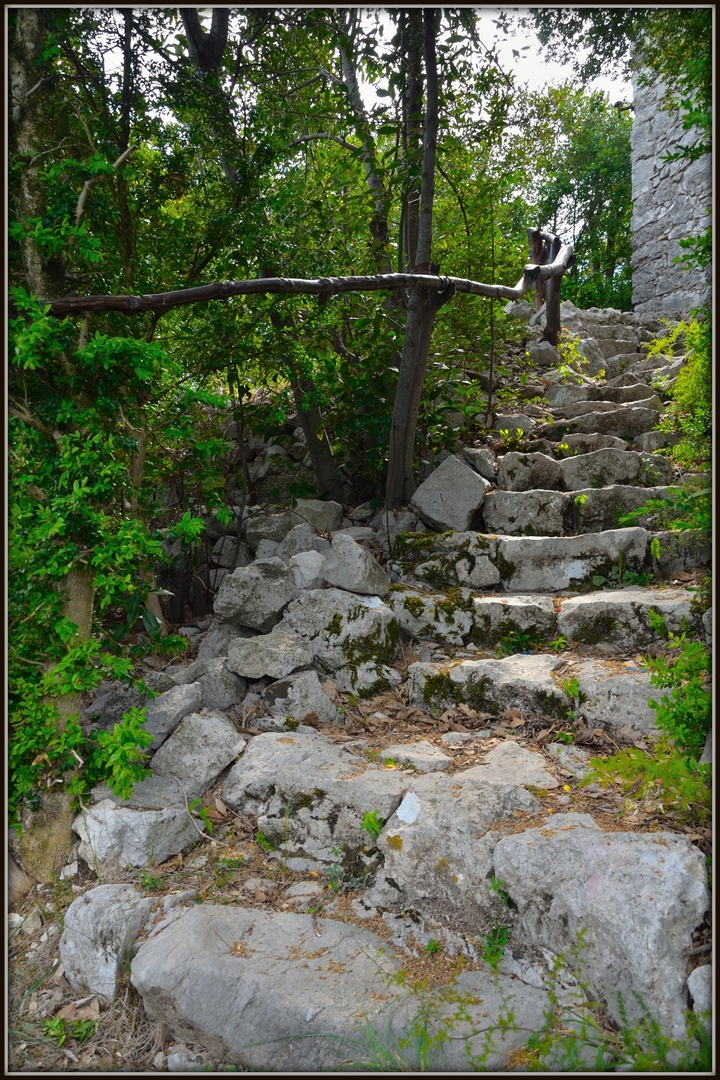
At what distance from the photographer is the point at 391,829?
8.75 ft

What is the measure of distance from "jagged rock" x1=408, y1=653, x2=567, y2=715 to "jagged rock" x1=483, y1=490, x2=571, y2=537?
1.27m

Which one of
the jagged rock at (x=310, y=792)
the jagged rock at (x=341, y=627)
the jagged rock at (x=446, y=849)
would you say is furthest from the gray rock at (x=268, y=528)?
the jagged rock at (x=446, y=849)

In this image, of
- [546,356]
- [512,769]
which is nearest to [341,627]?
[512,769]

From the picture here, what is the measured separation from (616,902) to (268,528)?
139 inches

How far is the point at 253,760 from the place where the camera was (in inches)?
122

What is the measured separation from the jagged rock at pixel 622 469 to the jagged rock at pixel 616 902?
3.17 m

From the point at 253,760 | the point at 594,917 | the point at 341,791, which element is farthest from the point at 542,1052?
the point at 253,760

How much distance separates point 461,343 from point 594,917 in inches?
179

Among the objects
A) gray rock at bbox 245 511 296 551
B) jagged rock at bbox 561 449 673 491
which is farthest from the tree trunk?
jagged rock at bbox 561 449 673 491

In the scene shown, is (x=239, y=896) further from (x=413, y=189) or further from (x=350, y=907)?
(x=413, y=189)

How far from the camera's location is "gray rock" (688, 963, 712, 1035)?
189 centimetres

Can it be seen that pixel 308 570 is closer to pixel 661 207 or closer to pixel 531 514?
pixel 531 514

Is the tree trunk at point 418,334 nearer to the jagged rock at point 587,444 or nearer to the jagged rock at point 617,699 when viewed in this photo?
the jagged rock at point 587,444

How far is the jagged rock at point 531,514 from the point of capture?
4676 mm
